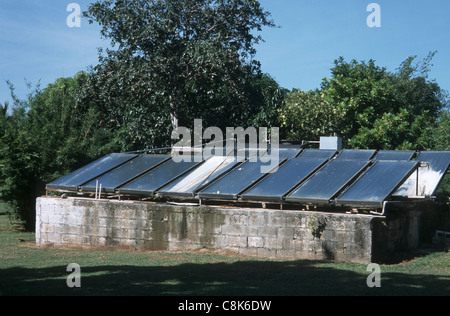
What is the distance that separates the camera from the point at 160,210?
12.8 meters

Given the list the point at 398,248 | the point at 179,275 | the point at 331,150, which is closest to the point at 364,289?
the point at 179,275

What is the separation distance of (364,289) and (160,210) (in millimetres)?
6374

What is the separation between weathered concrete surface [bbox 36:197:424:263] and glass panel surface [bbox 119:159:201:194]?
66cm

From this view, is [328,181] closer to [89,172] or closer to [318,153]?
[318,153]

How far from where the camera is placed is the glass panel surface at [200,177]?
13.2m

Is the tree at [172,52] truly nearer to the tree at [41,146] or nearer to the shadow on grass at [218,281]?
the tree at [41,146]

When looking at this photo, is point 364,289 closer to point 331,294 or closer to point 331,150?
point 331,294

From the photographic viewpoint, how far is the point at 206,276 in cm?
900

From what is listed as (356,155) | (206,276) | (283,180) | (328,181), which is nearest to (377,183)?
(328,181)

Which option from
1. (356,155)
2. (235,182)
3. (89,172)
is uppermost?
(356,155)

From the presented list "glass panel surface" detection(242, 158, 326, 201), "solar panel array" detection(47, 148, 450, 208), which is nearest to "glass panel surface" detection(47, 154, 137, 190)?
"solar panel array" detection(47, 148, 450, 208)

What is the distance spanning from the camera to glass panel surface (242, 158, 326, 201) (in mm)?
11852

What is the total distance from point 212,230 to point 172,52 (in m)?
9.99

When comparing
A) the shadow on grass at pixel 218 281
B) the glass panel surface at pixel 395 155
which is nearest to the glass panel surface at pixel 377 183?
the shadow on grass at pixel 218 281
